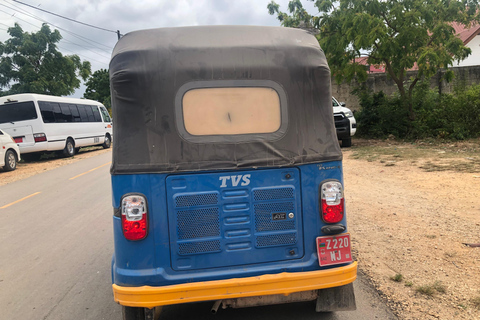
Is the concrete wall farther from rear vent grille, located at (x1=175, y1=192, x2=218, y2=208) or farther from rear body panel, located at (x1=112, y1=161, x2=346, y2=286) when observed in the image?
rear vent grille, located at (x1=175, y1=192, x2=218, y2=208)

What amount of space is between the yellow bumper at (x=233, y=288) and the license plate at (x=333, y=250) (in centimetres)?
7

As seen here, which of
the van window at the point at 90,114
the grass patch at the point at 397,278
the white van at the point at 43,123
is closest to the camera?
the grass patch at the point at 397,278

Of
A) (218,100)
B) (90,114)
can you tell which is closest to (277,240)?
(218,100)

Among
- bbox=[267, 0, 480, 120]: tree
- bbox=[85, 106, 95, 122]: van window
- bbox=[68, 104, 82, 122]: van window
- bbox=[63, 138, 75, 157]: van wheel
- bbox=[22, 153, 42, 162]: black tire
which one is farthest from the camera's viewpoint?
bbox=[85, 106, 95, 122]: van window

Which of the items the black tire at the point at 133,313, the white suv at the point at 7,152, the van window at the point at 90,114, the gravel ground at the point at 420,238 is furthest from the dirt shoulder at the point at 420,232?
the van window at the point at 90,114

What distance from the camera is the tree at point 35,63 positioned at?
3020 centimetres

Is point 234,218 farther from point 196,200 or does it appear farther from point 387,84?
point 387,84

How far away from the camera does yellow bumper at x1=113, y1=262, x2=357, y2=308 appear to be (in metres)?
2.99

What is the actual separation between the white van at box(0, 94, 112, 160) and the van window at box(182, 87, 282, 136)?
54.1ft

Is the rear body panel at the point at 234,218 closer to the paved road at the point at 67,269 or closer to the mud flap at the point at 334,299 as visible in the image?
the mud flap at the point at 334,299

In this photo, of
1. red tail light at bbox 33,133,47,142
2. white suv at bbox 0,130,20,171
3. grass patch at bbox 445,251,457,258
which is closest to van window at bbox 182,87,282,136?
grass patch at bbox 445,251,457,258

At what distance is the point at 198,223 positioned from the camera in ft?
10.5

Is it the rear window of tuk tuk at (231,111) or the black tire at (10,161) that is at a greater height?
the rear window of tuk tuk at (231,111)

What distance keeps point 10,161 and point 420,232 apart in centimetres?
1491
